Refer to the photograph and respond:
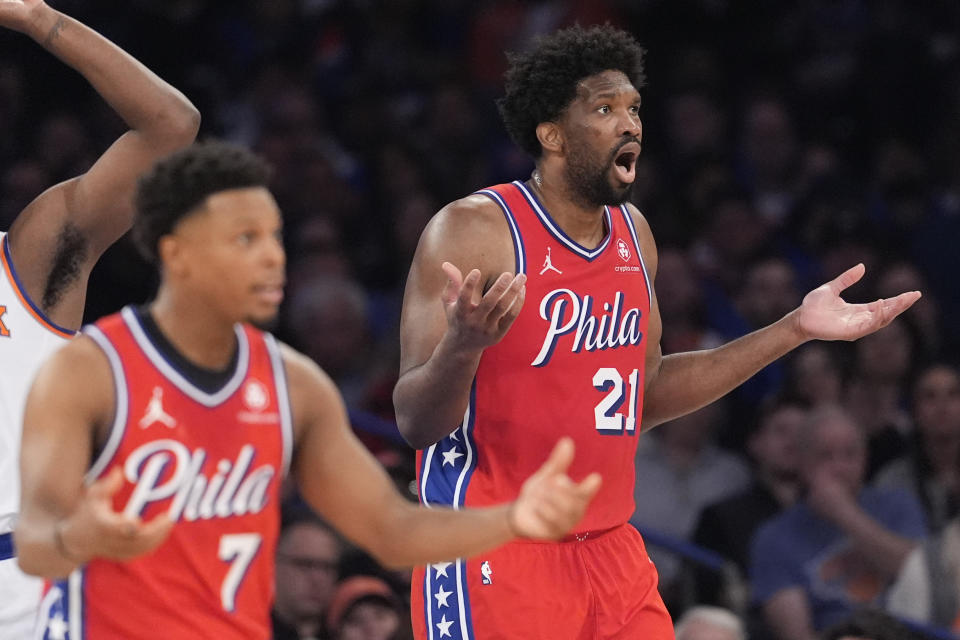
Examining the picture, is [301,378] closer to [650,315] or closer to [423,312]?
[423,312]

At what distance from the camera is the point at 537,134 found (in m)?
4.62

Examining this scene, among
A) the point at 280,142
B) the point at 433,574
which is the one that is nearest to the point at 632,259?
the point at 433,574

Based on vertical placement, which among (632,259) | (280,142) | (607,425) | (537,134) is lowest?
(607,425)

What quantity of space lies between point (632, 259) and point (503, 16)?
19.6 feet

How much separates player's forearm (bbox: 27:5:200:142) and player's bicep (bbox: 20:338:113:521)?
4.38ft

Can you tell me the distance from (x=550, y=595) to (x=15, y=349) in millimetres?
1596

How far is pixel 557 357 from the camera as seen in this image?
14.1ft

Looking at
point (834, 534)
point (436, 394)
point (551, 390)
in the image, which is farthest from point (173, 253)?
point (834, 534)

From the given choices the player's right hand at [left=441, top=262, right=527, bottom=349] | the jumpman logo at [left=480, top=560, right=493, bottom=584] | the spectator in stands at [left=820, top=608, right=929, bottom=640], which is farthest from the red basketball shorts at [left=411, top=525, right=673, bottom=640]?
the spectator in stands at [left=820, top=608, right=929, bottom=640]

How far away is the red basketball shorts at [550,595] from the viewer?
4148 millimetres

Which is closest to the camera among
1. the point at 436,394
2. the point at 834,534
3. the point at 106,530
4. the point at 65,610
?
the point at 106,530

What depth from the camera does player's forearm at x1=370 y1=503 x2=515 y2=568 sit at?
3.10 meters

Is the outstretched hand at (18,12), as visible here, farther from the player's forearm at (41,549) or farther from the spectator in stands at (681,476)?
the spectator in stands at (681,476)

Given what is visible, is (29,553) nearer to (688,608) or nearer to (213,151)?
(213,151)
